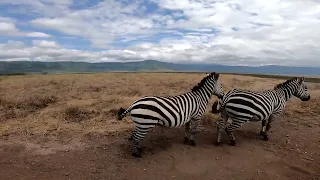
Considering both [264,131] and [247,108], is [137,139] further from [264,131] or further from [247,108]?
[264,131]

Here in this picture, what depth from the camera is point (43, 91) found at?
20578mm

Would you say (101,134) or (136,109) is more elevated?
(136,109)

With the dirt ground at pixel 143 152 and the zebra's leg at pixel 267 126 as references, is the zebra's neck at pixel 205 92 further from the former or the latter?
the zebra's leg at pixel 267 126

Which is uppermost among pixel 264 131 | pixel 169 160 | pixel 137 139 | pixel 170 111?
pixel 170 111

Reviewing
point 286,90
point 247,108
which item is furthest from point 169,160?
point 286,90

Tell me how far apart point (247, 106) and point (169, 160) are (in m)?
2.90

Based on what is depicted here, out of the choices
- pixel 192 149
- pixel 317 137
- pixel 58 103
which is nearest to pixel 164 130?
pixel 192 149

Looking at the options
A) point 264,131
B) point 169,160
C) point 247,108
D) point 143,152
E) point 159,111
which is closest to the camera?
point 159,111

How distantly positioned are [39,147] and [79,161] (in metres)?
1.68

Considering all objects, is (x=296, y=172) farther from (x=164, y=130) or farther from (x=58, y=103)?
(x=58, y=103)

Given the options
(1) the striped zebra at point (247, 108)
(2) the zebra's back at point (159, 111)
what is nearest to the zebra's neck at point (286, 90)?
(1) the striped zebra at point (247, 108)

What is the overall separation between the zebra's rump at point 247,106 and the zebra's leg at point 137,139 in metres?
2.85

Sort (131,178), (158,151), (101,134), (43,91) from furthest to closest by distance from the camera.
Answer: (43,91) < (101,134) < (158,151) < (131,178)

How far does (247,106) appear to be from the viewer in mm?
8969
